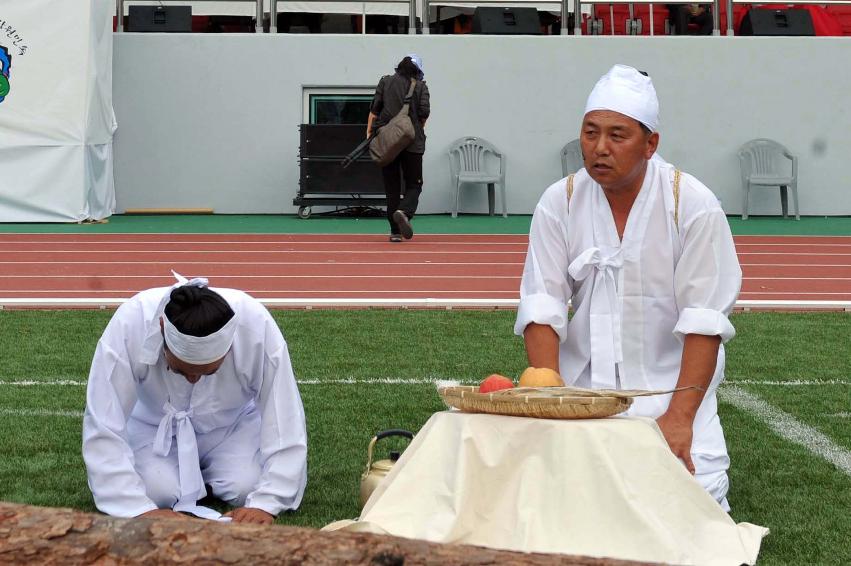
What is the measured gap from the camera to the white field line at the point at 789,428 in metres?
5.45

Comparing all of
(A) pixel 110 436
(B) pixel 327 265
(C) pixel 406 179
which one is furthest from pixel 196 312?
(C) pixel 406 179

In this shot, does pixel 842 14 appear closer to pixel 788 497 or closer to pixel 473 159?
pixel 473 159

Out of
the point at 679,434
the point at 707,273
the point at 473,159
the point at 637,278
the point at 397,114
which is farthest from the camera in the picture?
the point at 473,159

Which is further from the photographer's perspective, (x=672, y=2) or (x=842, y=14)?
(x=842, y=14)

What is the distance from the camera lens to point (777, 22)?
59.2 feet

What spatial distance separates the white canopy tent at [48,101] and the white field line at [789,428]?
1070 cm

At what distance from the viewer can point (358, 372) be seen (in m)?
7.29

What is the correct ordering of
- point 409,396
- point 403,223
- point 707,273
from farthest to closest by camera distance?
point 403,223, point 409,396, point 707,273

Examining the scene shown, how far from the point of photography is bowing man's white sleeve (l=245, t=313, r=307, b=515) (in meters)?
4.55

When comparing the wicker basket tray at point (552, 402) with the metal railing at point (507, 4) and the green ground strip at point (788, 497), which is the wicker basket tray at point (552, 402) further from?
the metal railing at point (507, 4)

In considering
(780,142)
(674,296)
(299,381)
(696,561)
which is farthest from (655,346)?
(780,142)

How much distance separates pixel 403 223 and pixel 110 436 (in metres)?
9.23

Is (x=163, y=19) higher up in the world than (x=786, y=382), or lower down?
higher up

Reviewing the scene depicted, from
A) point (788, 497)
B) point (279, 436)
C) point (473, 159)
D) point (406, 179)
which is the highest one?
point (473, 159)
